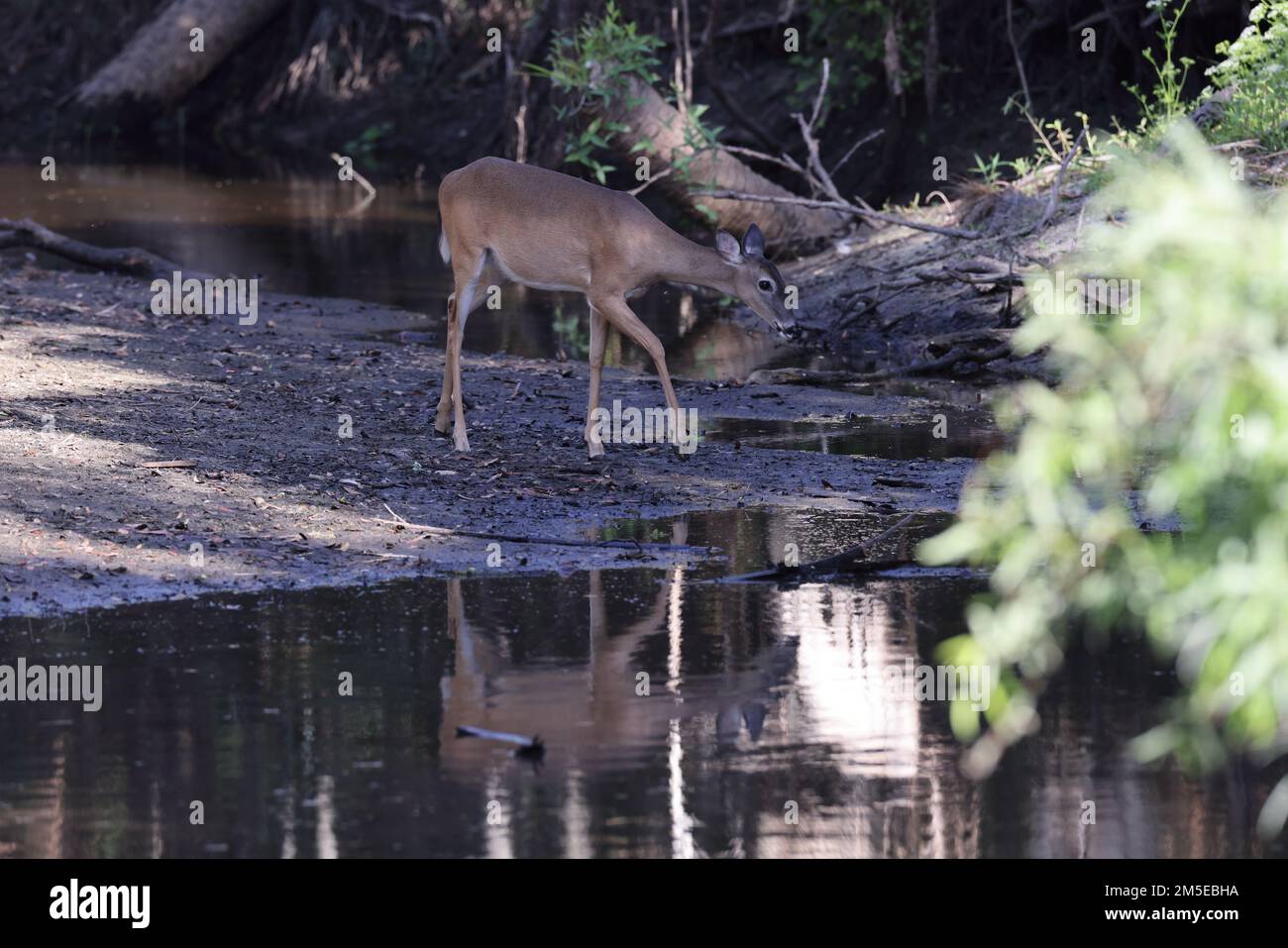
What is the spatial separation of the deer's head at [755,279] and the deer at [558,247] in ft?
0.46

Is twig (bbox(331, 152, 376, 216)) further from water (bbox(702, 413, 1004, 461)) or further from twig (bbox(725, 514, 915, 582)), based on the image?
twig (bbox(725, 514, 915, 582))

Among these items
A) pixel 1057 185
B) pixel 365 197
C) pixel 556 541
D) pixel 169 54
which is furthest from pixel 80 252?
pixel 169 54

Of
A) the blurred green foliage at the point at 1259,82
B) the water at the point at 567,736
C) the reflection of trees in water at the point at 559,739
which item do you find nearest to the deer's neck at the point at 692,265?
the water at the point at 567,736

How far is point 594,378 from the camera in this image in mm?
11719

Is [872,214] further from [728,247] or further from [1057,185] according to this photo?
[728,247]

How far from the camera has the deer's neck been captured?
12.0 m

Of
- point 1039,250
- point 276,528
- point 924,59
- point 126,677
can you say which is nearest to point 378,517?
point 276,528

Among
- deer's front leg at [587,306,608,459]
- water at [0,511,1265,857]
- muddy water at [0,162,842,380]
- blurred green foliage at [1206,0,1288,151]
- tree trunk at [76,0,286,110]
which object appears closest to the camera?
water at [0,511,1265,857]

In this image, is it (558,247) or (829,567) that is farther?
(558,247)

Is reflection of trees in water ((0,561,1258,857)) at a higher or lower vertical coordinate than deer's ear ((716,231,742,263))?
lower

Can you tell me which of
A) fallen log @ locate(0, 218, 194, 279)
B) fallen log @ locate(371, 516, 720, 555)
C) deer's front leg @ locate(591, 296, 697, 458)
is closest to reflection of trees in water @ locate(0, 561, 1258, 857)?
fallen log @ locate(371, 516, 720, 555)

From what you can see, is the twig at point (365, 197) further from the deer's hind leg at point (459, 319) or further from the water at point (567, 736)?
the water at point (567, 736)

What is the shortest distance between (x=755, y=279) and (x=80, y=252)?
8437mm
